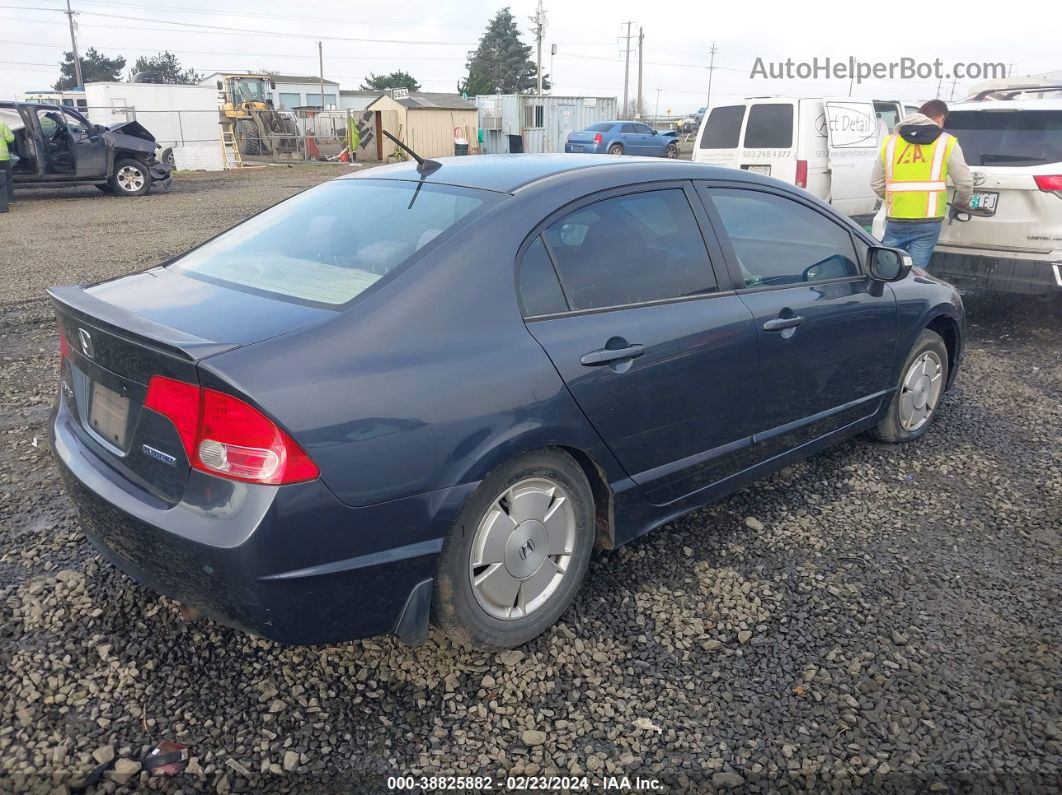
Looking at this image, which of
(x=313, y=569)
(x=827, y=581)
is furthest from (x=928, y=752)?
(x=313, y=569)

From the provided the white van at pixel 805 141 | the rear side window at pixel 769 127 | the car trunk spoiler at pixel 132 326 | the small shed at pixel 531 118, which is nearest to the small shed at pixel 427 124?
the small shed at pixel 531 118

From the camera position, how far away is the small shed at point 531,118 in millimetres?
39156

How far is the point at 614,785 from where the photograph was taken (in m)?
2.27

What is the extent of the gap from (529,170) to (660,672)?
1873 millimetres

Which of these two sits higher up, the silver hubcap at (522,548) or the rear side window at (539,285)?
the rear side window at (539,285)

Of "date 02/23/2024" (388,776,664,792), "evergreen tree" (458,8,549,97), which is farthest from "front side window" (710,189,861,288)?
"evergreen tree" (458,8,549,97)

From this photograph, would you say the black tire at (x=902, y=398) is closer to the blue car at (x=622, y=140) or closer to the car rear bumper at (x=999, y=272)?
the car rear bumper at (x=999, y=272)

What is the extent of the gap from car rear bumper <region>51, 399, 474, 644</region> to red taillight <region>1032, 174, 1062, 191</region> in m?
5.99

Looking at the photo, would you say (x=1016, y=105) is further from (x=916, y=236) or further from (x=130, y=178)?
(x=130, y=178)

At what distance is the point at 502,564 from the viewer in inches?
105

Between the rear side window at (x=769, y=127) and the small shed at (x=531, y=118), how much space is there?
28822 millimetres

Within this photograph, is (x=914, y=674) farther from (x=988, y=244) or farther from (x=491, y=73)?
(x=491, y=73)

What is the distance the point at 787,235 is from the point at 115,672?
321 centimetres

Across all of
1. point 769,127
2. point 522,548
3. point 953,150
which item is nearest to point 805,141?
point 769,127
